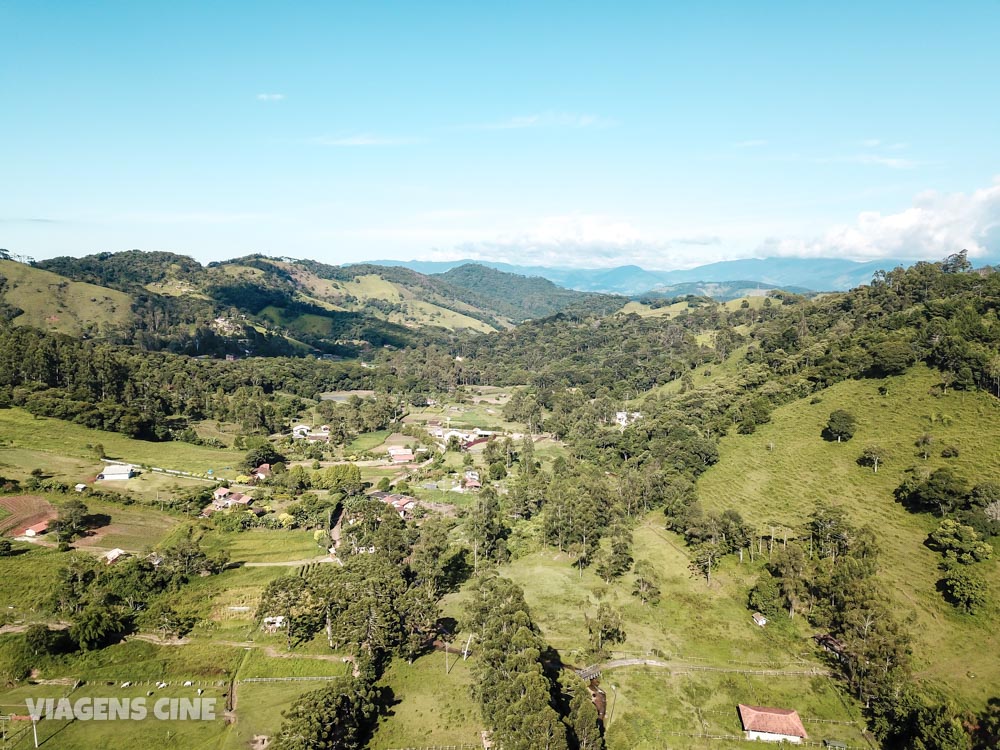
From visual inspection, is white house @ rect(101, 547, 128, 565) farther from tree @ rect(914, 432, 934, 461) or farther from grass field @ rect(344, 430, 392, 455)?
tree @ rect(914, 432, 934, 461)

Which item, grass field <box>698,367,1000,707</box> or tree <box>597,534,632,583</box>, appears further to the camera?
tree <box>597,534,632,583</box>

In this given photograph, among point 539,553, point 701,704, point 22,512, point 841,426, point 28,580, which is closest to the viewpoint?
point 701,704

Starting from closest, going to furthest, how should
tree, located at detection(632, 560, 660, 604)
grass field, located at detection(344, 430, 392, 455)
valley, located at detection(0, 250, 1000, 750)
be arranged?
1. valley, located at detection(0, 250, 1000, 750)
2. tree, located at detection(632, 560, 660, 604)
3. grass field, located at detection(344, 430, 392, 455)

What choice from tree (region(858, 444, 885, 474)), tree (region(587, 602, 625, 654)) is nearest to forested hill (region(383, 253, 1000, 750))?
tree (region(858, 444, 885, 474))

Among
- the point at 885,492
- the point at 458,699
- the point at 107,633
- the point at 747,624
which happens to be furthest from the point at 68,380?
the point at 885,492

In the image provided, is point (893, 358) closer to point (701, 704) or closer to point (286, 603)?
point (701, 704)

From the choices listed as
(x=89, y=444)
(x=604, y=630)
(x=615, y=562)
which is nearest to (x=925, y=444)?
(x=615, y=562)

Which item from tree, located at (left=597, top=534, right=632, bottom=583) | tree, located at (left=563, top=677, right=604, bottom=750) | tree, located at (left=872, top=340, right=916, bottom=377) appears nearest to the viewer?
tree, located at (left=563, top=677, right=604, bottom=750)
